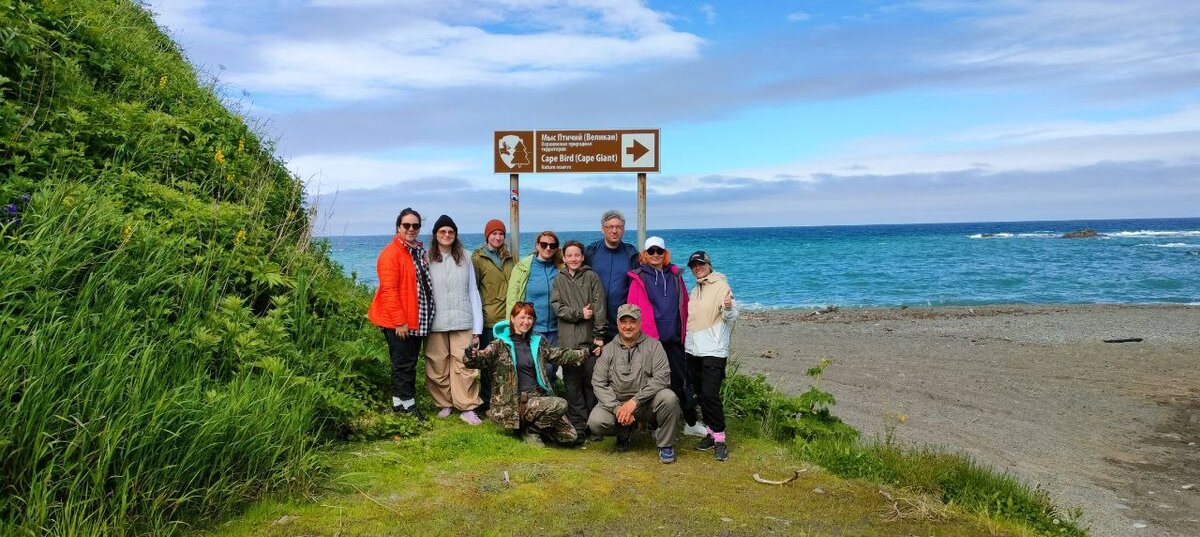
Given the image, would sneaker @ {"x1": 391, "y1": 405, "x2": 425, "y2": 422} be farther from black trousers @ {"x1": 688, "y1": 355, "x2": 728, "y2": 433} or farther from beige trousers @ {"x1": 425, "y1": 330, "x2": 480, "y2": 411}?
black trousers @ {"x1": 688, "y1": 355, "x2": 728, "y2": 433}

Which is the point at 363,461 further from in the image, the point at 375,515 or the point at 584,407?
the point at 584,407

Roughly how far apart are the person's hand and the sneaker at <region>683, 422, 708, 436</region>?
99cm

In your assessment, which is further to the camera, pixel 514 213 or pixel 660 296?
pixel 514 213

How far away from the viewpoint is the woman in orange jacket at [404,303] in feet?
20.4

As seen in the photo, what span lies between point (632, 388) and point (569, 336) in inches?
30.2

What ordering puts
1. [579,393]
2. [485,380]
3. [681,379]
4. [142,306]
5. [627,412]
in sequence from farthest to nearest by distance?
[485,380] → [681,379] → [579,393] → [627,412] → [142,306]

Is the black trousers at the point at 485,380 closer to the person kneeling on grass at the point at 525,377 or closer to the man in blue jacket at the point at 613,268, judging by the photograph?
the person kneeling on grass at the point at 525,377

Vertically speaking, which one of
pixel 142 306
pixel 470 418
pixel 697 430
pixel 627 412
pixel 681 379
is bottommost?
pixel 697 430

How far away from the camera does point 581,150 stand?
25.9ft

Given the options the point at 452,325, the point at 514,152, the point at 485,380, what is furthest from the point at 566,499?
the point at 514,152

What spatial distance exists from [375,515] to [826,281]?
33.5 meters

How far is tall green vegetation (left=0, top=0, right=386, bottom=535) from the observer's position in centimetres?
395

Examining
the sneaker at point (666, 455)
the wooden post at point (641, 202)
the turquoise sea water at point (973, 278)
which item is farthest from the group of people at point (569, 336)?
the turquoise sea water at point (973, 278)

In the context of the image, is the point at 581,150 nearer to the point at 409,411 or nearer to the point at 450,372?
the point at 450,372
